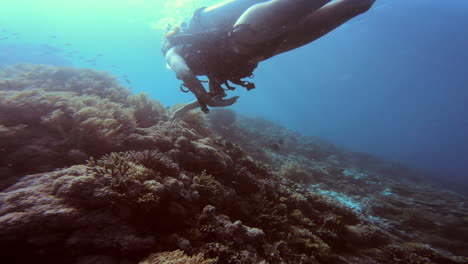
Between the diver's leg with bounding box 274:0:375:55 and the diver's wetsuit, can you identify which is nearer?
the diver's leg with bounding box 274:0:375:55

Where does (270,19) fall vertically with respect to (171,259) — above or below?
above

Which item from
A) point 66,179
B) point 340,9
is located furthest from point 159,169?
point 340,9

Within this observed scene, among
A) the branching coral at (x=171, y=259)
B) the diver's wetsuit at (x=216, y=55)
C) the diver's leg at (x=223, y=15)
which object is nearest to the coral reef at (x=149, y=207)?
the branching coral at (x=171, y=259)

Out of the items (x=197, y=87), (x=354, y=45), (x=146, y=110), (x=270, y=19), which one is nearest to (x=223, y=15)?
(x=270, y=19)

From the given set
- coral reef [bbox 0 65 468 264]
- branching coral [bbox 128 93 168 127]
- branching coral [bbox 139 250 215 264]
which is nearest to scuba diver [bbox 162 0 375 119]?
coral reef [bbox 0 65 468 264]

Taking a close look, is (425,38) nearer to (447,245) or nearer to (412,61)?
(412,61)

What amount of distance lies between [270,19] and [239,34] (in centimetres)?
41

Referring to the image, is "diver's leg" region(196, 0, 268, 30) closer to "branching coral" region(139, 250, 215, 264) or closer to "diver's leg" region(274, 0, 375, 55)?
"diver's leg" region(274, 0, 375, 55)

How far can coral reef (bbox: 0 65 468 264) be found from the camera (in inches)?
80.4

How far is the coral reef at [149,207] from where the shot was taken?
2041 mm

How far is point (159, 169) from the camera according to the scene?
332cm

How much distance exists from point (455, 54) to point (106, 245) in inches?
2738

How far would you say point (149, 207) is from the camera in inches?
97.7

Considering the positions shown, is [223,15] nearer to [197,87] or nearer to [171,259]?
[197,87]
